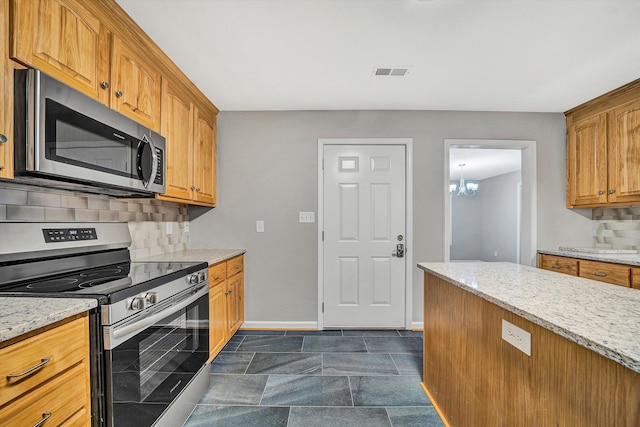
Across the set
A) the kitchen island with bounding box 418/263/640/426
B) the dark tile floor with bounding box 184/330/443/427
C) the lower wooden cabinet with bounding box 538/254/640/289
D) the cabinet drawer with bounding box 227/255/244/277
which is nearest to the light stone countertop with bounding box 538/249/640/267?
the lower wooden cabinet with bounding box 538/254/640/289

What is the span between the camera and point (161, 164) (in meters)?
2.04

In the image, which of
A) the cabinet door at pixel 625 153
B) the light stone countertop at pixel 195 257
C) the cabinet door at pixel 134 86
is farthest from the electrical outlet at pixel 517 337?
the cabinet door at pixel 625 153

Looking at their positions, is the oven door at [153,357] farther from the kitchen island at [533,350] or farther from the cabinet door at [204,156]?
the kitchen island at [533,350]

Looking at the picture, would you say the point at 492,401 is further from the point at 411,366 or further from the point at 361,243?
the point at 361,243

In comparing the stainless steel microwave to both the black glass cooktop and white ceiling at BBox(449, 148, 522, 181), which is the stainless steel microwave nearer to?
the black glass cooktop

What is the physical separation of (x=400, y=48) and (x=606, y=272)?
2.41 metres

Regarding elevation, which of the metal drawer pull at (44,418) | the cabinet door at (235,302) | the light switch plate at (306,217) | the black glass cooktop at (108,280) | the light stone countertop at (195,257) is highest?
the light switch plate at (306,217)

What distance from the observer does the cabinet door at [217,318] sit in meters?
2.23

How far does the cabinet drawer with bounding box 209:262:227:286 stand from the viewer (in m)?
2.25

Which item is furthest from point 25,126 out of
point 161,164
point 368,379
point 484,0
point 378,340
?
point 378,340

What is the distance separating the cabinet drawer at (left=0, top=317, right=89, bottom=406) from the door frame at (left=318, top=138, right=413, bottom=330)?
2250mm

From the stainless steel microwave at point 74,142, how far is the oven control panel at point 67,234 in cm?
23

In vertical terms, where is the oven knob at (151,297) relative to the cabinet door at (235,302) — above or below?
above

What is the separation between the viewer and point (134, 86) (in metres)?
1.83
